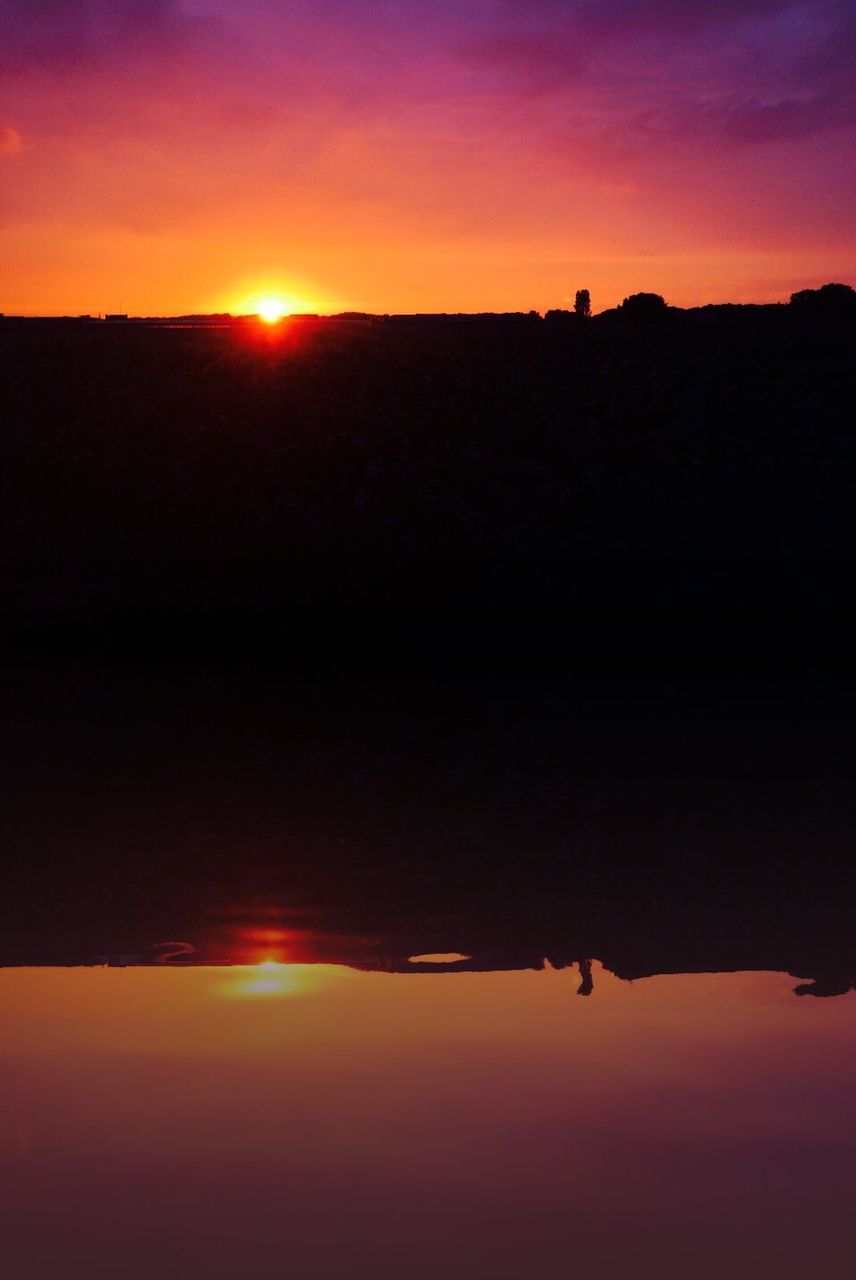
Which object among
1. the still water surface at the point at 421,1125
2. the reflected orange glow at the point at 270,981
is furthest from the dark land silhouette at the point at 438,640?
the still water surface at the point at 421,1125

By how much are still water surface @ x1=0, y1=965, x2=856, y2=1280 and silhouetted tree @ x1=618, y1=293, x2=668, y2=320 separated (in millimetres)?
42588

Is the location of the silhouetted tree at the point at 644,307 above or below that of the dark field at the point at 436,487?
above

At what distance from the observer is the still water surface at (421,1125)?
17.6ft

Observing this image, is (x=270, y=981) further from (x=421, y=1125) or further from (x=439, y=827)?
(x=439, y=827)

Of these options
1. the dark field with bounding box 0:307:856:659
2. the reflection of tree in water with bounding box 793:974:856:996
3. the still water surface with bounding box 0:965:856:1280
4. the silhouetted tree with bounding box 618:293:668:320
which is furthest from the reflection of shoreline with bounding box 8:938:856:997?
the silhouetted tree with bounding box 618:293:668:320

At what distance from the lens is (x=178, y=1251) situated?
17.4 feet

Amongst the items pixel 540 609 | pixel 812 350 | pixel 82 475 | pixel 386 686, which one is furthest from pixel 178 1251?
pixel 812 350

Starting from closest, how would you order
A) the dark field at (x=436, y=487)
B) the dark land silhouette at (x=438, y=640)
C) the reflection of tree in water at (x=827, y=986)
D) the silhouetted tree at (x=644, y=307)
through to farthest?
the reflection of tree in water at (x=827, y=986) < the dark land silhouette at (x=438, y=640) < the dark field at (x=436, y=487) < the silhouetted tree at (x=644, y=307)

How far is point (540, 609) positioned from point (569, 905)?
55.0 feet

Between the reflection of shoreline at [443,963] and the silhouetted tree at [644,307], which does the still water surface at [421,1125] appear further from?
the silhouetted tree at [644,307]

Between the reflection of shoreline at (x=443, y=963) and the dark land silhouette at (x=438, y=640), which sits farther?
the dark land silhouette at (x=438, y=640)

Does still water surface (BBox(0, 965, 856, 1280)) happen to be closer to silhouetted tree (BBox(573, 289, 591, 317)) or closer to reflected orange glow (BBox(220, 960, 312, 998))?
reflected orange glow (BBox(220, 960, 312, 998))

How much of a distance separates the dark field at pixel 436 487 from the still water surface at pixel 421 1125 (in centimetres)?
1770

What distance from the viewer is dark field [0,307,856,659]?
88.6ft
